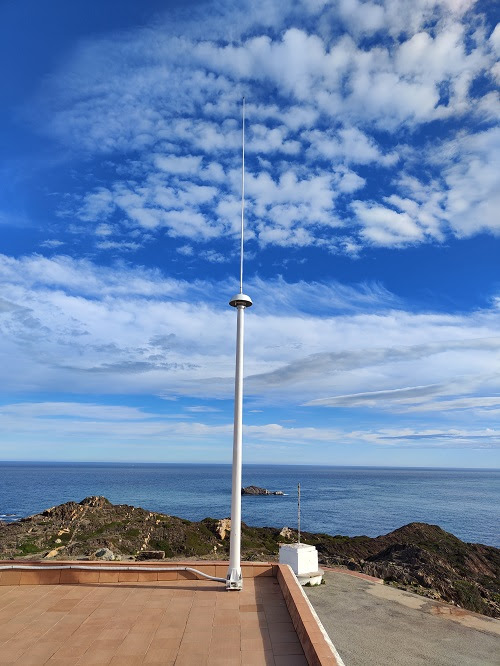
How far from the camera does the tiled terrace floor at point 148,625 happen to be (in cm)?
658

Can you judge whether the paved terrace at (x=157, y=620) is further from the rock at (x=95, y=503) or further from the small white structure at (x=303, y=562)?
the rock at (x=95, y=503)

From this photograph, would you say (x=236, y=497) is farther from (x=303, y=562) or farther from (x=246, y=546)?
(x=246, y=546)

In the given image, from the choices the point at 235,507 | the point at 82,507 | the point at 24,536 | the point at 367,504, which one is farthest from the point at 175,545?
the point at 367,504

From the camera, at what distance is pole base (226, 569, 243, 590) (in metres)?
9.69

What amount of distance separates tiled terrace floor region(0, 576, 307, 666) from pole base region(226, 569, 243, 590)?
0.14 m

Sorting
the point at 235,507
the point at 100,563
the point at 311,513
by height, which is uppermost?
the point at 235,507

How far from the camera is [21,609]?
338 inches

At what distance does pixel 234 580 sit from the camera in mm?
9719

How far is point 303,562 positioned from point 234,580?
4.92 meters

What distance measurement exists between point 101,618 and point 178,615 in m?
1.29

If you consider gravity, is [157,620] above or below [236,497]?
below

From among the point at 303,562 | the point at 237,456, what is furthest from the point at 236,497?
the point at 303,562

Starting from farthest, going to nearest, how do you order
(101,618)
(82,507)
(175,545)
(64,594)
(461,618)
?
(82,507), (175,545), (461,618), (64,594), (101,618)

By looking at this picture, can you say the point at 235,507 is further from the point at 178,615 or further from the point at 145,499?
the point at 145,499
